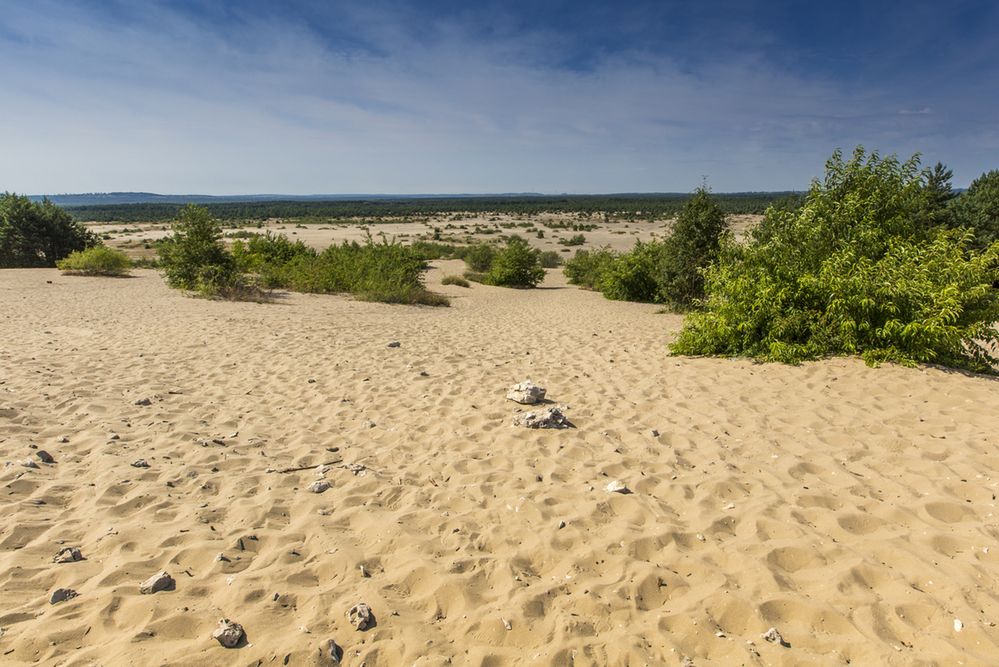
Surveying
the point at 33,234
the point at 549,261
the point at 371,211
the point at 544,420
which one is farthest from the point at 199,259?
the point at 371,211

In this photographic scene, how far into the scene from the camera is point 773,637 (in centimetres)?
258

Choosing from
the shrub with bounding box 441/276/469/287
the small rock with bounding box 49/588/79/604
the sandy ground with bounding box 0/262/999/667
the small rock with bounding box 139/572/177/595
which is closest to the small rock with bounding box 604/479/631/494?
the sandy ground with bounding box 0/262/999/667

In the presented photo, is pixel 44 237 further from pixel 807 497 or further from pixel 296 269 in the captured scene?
pixel 807 497

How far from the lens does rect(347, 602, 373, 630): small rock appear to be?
8.66 feet

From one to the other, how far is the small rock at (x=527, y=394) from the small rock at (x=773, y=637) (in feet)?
11.8

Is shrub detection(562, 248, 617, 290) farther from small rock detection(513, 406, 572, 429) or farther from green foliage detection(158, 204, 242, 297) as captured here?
small rock detection(513, 406, 572, 429)

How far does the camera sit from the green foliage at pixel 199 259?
15672mm

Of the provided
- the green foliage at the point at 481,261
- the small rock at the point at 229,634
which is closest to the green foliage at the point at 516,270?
the green foliage at the point at 481,261

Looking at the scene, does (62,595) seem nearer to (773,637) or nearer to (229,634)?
(229,634)

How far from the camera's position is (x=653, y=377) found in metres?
7.09

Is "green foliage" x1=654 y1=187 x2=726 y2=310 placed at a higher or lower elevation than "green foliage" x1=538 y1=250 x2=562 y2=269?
higher

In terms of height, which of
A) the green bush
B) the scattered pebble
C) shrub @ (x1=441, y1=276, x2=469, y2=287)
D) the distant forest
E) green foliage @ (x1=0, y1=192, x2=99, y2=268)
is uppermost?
the distant forest

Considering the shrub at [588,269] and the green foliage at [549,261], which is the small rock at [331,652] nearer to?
the shrub at [588,269]

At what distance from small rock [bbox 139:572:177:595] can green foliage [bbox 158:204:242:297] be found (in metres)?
14.2
